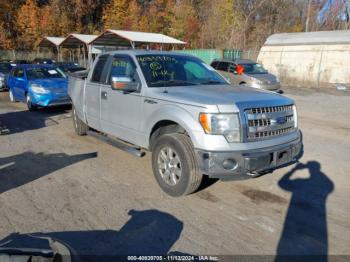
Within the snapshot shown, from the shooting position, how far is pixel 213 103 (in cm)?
389

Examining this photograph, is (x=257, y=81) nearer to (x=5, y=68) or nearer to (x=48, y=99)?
(x=48, y=99)

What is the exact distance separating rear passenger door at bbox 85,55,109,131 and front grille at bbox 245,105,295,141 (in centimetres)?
307

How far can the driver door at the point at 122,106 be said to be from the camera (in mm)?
5004

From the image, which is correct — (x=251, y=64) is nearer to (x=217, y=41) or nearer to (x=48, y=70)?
(x=48, y=70)

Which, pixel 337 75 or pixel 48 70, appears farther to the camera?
pixel 337 75

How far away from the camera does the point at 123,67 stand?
550cm

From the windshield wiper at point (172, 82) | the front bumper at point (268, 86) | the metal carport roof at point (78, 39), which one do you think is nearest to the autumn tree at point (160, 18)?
the metal carport roof at point (78, 39)

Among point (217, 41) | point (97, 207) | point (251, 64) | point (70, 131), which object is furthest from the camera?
point (217, 41)

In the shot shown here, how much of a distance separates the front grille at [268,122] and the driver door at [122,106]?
69.9 inches

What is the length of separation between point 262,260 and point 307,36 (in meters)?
25.8

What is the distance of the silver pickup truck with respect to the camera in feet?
12.6

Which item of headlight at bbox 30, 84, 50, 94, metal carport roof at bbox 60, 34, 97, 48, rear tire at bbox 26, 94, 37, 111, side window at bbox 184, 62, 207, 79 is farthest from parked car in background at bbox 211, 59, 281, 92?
metal carport roof at bbox 60, 34, 97, 48

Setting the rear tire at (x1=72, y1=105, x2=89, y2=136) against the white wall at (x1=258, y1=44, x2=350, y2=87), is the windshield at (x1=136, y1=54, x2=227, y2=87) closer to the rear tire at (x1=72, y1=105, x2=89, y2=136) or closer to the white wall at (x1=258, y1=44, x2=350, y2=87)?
the rear tire at (x1=72, y1=105, x2=89, y2=136)

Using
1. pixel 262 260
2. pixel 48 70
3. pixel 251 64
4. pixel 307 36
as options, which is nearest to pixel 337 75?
pixel 307 36
